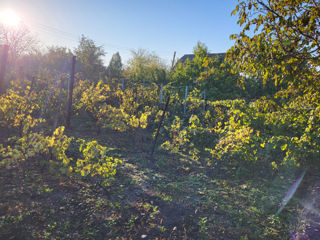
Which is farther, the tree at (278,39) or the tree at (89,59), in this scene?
the tree at (89,59)

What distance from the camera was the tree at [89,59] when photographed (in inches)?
970

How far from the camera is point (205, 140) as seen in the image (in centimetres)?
688

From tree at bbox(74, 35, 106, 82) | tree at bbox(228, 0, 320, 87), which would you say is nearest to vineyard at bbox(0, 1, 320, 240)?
tree at bbox(228, 0, 320, 87)

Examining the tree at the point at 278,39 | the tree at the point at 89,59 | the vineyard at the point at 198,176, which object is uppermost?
the tree at the point at 89,59

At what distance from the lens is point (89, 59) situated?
89.5ft

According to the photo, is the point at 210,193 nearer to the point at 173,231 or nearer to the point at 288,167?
the point at 173,231

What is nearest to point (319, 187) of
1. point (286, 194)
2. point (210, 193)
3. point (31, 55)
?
point (286, 194)

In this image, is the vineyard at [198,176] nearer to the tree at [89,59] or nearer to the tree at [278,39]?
the tree at [278,39]

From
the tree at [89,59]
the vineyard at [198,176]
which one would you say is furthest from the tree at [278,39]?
the tree at [89,59]

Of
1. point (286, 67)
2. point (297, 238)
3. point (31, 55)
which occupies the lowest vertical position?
point (297, 238)

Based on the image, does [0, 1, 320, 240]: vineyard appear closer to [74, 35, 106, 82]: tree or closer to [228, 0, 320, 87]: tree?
[228, 0, 320, 87]: tree

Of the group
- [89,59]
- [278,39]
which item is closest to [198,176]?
[278,39]

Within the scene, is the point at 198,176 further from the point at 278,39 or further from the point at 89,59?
the point at 89,59

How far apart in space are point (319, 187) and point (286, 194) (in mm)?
613
